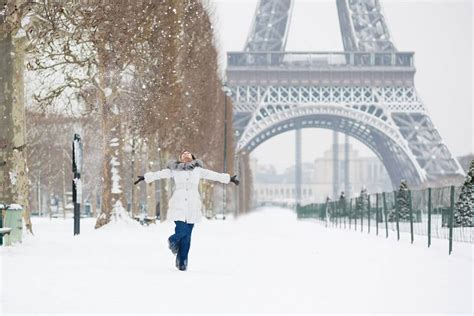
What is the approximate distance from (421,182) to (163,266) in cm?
7238

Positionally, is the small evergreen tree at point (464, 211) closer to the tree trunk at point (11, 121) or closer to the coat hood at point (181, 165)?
the coat hood at point (181, 165)

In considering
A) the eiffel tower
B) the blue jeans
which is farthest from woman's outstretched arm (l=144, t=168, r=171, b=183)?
the eiffel tower

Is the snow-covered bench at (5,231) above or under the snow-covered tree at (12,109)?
under

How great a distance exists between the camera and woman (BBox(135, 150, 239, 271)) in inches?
453

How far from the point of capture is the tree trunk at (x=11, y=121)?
15.1 meters

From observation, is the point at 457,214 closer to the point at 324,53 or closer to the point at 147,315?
the point at 147,315

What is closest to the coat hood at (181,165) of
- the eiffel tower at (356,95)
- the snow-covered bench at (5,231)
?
the snow-covered bench at (5,231)

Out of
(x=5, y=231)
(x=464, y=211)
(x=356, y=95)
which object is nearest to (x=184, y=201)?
(x=5, y=231)

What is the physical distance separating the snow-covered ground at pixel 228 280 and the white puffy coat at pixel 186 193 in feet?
2.43

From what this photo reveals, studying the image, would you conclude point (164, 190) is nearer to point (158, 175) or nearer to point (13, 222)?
point (13, 222)

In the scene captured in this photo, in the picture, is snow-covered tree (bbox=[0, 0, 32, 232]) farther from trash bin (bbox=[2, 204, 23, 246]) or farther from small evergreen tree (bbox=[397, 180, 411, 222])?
small evergreen tree (bbox=[397, 180, 411, 222])

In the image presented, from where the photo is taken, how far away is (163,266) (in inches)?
478

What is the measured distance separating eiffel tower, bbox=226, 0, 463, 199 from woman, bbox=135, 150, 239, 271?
69132 mm

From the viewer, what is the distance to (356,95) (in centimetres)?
8719
